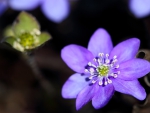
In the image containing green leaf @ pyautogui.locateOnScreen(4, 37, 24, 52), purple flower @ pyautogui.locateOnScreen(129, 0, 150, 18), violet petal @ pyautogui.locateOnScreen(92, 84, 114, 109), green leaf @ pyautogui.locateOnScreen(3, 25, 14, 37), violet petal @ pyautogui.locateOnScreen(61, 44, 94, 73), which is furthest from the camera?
green leaf @ pyautogui.locateOnScreen(3, 25, 14, 37)

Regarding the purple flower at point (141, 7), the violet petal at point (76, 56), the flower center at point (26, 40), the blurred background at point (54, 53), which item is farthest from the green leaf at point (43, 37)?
the purple flower at point (141, 7)

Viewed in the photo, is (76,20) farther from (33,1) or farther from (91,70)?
(91,70)

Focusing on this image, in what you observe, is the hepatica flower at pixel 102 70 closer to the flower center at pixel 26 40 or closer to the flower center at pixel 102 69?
the flower center at pixel 102 69

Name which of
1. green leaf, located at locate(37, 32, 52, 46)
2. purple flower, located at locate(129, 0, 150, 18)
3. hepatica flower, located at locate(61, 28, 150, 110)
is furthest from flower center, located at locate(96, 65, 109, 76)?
purple flower, located at locate(129, 0, 150, 18)

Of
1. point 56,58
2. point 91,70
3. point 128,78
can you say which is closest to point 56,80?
point 56,58

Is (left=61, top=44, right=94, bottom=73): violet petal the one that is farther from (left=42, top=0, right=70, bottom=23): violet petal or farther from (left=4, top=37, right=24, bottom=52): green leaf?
(left=42, top=0, right=70, bottom=23): violet petal

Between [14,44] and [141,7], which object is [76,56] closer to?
[14,44]

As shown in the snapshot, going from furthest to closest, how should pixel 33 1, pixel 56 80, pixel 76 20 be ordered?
pixel 76 20 → pixel 56 80 → pixel 33 1
